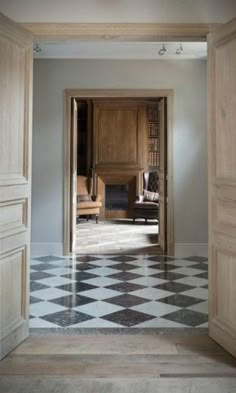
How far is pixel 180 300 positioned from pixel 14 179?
2.02 m

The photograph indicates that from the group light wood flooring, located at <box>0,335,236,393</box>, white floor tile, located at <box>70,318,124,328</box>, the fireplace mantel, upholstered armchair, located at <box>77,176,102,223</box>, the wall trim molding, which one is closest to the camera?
light wood flooring, located at <box>0,335,236,393</box>

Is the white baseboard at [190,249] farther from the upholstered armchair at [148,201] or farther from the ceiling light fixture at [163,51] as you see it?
the upholstered armchair at [148,201]

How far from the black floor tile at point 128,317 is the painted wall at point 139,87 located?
2.68 metres

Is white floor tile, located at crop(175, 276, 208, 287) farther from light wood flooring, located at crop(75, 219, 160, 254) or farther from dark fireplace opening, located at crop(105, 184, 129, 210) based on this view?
dark fireplace opening, located at crop(105, 184, 129, 210)

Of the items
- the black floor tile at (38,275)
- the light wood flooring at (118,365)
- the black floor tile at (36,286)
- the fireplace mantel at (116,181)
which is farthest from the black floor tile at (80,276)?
the fireplace mantel at (116,181)

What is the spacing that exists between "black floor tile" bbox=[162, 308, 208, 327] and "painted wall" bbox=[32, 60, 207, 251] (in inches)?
101

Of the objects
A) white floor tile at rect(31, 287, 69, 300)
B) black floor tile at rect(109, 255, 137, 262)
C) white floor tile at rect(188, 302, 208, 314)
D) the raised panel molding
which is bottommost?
white floor tile at rect(188, 302, 208, 314)

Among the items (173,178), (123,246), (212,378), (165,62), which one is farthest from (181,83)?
(212,378)

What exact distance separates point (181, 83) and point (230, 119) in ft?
11.6

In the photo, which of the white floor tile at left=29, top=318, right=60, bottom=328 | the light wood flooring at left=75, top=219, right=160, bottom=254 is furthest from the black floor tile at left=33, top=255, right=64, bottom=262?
the white floor tile at left=29, top=318, right=60, bottom=328

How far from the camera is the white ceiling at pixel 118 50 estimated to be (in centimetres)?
535

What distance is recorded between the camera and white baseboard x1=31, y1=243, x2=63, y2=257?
5.95 m

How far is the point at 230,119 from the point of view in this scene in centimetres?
262

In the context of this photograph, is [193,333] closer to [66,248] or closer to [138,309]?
[138,309]
